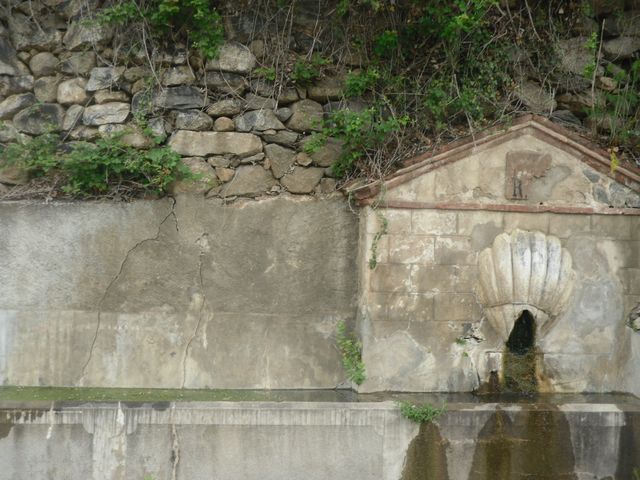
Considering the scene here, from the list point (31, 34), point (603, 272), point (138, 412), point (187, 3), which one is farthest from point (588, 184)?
point (31, 34)

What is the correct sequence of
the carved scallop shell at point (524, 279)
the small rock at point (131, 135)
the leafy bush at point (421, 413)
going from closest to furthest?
1. the leafy bush at point (421, 413)
2. the carved scallop shell at point (524, 279)
3. the small rock at point (131, 135)

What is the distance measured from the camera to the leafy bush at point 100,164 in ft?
15.1

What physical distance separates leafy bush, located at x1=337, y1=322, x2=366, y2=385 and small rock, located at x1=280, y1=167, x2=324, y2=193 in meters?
1.05

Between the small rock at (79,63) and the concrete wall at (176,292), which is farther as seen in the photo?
the small rock at (79,63)

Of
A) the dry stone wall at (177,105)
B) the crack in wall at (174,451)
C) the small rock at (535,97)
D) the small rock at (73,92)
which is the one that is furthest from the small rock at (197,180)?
the small rock at (535,97)

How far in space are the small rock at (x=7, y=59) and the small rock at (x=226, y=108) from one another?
154 cm

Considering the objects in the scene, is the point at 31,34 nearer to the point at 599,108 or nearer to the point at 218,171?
the point at 218,171

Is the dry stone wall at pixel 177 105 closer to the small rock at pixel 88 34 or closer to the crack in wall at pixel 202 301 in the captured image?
the small rock at pixel 88 34

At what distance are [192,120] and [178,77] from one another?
353mm

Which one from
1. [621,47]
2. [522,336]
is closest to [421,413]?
[522,336]

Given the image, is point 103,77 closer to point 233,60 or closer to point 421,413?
point 233,60

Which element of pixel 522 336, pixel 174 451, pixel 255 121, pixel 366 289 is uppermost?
pixel 255 121

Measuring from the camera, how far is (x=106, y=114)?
4852 millimetres

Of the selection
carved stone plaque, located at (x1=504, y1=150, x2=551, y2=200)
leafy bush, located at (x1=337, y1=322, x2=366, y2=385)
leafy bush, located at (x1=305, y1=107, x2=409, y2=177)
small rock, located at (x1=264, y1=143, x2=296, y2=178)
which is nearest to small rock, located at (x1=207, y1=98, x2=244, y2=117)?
small rock, located at (x1=264, y1=143, x2=296, y2=178)
